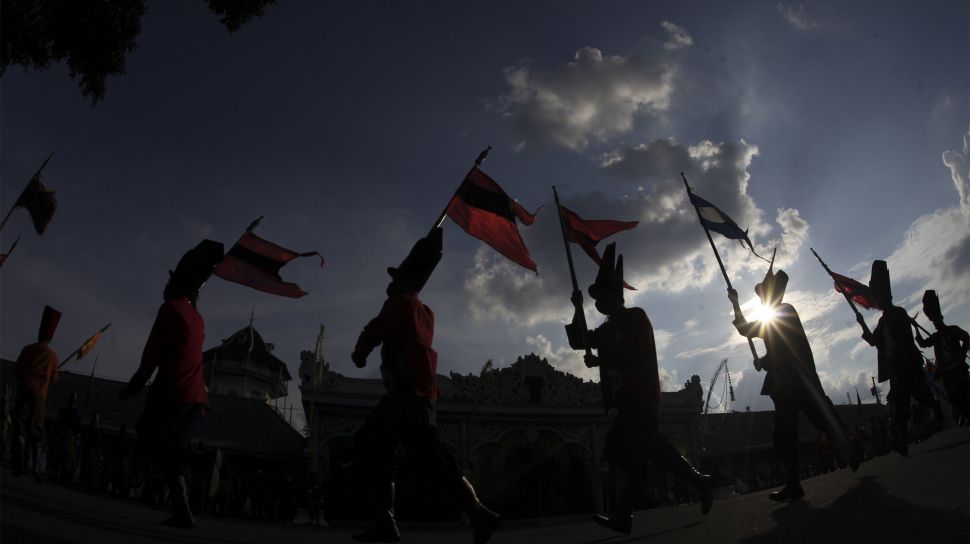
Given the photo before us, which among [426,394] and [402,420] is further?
[426,394]

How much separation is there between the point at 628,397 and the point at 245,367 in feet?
119

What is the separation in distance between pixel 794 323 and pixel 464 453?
12.0 metres

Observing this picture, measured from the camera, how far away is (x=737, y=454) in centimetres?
2267

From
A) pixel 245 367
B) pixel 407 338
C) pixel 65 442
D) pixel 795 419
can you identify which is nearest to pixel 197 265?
pixel 407 338

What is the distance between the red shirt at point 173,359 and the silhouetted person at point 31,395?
11.8 feet

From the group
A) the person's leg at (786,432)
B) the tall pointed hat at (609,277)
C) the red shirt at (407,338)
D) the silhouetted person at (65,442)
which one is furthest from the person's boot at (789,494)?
the silhouetted person at (65,442)

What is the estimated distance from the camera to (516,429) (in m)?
16.5

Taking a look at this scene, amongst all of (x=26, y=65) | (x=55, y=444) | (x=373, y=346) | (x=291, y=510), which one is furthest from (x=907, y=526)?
(x=291, y=510)

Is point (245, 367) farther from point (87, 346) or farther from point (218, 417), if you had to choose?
point (87, 346)

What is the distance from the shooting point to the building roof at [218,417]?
16.5 meters

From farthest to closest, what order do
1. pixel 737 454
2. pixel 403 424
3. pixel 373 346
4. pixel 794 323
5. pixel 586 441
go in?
1. pixel 737 454
2. pixel 586 441
3. pixel 794 323
4. pixel 373 346
5. pixel 403 424

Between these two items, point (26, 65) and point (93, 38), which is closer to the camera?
point (26, 65)

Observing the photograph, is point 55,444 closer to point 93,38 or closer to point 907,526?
point 93,38

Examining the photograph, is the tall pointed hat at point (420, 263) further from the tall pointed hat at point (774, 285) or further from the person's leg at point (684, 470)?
the tall pointed hat at point (774, 285)
